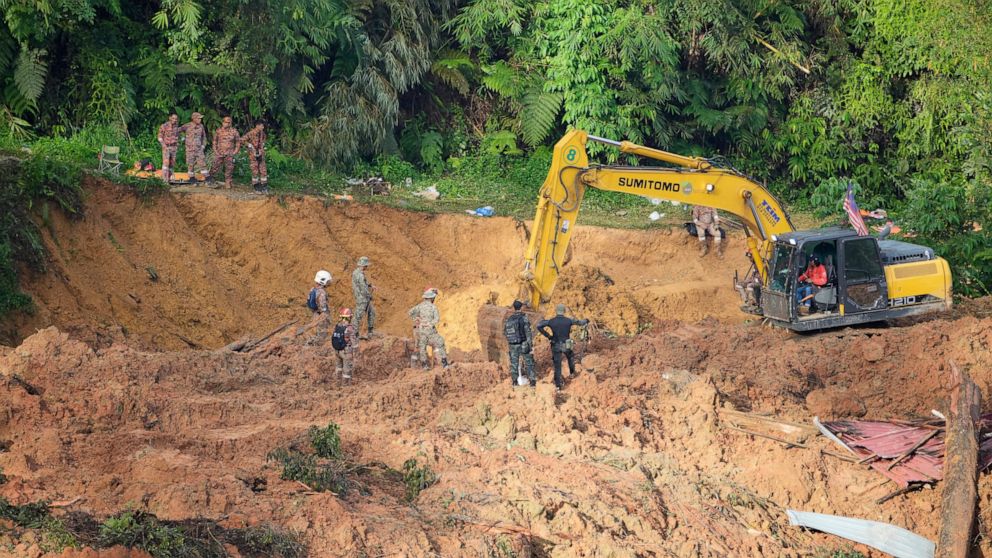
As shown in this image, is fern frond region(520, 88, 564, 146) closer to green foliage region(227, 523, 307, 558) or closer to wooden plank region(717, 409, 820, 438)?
wooden plank region(717, 409, 820, 438)

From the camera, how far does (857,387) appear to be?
1588 cm

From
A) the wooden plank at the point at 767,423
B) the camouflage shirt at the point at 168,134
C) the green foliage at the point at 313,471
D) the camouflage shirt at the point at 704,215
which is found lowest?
the green foliage at the point at 313,471

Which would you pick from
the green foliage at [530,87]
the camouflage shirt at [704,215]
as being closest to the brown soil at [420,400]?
the camouflage shirt at [704,215]

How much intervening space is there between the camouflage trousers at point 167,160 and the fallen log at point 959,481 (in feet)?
47.1

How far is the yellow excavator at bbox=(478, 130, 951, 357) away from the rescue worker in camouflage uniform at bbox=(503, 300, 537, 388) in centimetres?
140

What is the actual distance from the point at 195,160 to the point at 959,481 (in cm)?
1512

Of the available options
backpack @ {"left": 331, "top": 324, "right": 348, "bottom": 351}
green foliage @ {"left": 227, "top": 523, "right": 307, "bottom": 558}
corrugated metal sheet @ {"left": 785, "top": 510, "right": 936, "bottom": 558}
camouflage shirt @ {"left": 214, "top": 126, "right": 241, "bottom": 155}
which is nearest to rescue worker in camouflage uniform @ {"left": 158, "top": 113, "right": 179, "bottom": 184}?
camouflage shirt @ {"left": 214, "top": 126, "right": 241, "bottom": 155}

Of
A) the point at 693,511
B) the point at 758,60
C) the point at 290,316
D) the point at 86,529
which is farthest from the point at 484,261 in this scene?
the point at 86,529

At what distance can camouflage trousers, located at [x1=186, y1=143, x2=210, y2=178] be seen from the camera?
72.4ft

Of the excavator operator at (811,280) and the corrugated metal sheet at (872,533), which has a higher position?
the excavator operator at (811,280)

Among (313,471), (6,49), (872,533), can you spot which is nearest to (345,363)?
(313,471)

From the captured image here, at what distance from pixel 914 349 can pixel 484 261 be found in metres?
9.49

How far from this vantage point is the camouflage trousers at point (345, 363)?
Result: 1644 cm

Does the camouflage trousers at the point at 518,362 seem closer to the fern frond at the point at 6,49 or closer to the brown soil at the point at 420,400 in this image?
the brown soil at the point at 420,400
